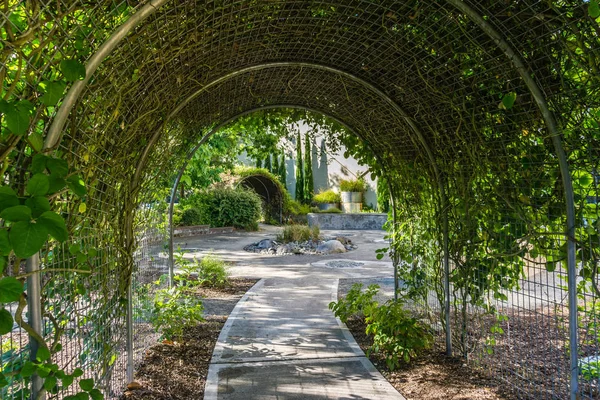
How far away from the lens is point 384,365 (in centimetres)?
397

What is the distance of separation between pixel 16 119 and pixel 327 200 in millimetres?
22027

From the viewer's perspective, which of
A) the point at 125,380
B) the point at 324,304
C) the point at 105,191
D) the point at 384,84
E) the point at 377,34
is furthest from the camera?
the point at 324,304

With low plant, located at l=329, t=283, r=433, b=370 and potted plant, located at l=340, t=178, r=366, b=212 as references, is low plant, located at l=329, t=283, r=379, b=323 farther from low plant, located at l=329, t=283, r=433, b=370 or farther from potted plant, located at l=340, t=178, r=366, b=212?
potted plant, located at l=340, t=178, r=366, b=212

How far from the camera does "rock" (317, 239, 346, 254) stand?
1248 centimetres

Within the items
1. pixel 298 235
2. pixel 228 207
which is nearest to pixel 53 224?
pixel 298 235

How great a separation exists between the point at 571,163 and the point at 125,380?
3.41 metres

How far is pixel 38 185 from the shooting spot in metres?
1.33

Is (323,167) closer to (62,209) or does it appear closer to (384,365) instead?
(384,365)

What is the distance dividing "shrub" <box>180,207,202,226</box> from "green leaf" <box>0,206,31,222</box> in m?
16.4

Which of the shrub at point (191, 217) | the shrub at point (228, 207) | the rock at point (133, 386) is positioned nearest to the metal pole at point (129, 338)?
the rock at point (133, 386)

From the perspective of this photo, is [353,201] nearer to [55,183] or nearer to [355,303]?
[355,303]

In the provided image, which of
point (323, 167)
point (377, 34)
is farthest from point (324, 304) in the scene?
point (323, 167)

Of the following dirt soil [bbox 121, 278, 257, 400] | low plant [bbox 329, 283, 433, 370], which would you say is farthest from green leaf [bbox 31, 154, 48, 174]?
low plant [bbox 329, 283, 433, 370]

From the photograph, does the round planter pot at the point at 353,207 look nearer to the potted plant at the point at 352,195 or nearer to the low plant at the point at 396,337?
the potted plant at the point at 352,195
